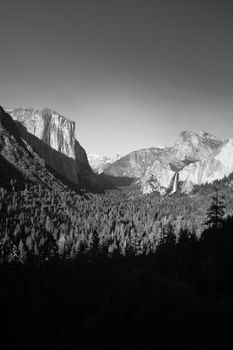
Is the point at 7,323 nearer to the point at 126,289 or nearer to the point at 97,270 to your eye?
the point at 126,289

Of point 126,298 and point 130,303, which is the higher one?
point 126,298

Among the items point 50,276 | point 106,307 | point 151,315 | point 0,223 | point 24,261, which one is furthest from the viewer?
point 0,223

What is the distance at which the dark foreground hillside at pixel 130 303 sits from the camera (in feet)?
120

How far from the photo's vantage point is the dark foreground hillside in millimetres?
36625

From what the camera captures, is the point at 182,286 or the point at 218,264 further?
the point at 218,264

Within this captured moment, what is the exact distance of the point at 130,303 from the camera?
47.6 meters

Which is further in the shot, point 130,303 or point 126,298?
point 126,298

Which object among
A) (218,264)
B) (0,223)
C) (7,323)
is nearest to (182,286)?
(218,264)

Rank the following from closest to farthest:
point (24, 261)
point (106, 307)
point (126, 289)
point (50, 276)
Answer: point (106, 307) < point (126, 289) < point (50, 276) < point (24, 261)

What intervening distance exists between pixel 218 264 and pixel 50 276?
129 feet

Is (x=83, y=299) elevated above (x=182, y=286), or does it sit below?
below

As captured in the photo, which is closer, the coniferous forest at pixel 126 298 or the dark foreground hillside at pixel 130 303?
the dark foreground hillside at pixel 130 303

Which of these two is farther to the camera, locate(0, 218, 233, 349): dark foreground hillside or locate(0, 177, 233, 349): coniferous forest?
locate(0, 177, 233, 349): coniferous forest

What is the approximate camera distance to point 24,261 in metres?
111
